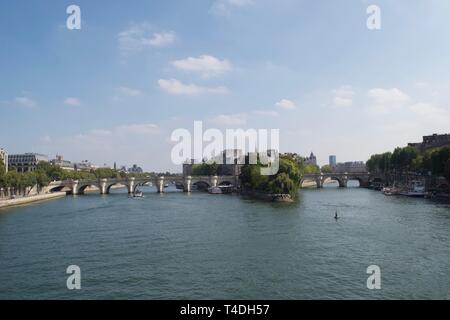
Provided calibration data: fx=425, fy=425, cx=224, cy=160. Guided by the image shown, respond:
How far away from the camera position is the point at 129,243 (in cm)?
2816

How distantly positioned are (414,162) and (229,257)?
67.5 metres

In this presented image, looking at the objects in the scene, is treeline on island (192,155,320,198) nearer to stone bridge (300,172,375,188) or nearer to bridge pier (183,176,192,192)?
bridge pier (183,176,192,192)

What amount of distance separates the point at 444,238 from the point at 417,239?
186cm

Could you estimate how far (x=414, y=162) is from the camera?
80750 millimetres

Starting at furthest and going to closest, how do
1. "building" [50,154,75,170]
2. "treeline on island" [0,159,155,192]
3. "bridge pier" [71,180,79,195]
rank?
"building" [50,154,75,170], "bridge pier" [71,180,79,195], "treeline on island" [0,159,155,192]

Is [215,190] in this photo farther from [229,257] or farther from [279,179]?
[229,257]

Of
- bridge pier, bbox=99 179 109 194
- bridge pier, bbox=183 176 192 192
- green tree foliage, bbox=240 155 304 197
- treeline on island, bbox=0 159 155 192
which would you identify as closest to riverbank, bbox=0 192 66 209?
treeline on island, bbox=0 159 155 192

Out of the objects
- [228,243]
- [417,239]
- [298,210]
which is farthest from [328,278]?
[298,210]

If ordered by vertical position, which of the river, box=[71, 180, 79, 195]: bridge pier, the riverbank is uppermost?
box=[71, 180, 79, 195]: bridge pier

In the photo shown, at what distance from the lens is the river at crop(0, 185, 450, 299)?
17844mm

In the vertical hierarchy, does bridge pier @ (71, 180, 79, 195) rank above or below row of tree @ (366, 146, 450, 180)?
below

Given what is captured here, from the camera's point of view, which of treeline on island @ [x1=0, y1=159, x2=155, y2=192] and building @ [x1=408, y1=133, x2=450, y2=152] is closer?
treeline on island @ [x1=0, y1=159, x2=155, y2=192]

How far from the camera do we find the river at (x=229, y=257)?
17.8 m

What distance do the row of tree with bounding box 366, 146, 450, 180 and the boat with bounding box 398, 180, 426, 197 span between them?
9.79 feet
